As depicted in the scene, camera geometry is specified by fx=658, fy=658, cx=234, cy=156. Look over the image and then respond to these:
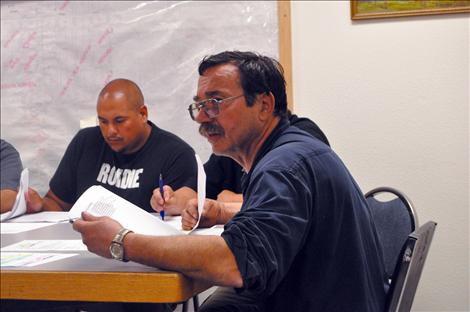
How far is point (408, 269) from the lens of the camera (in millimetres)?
1052

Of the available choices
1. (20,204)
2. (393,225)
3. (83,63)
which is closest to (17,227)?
(20,204)

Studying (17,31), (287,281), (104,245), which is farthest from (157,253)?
(17,31)

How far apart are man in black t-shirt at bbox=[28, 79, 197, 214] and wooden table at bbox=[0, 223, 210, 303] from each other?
1.64ft

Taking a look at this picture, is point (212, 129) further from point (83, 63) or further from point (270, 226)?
point (83, 63)

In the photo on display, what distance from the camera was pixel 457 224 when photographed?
6.72 ft

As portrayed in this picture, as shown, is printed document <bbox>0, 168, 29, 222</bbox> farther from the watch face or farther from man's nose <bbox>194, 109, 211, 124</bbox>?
man's nose <bbox>194, 109, 211, 124</bbox>

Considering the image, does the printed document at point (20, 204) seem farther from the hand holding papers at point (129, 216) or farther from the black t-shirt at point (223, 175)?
the black t-shirt at point (223, 175)

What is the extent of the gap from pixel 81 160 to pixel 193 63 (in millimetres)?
790

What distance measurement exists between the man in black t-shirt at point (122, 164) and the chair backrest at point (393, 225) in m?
0.46

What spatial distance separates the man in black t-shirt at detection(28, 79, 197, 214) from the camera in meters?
1.52

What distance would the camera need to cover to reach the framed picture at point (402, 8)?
199cm

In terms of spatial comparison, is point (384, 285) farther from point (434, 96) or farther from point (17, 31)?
point (17, 31)

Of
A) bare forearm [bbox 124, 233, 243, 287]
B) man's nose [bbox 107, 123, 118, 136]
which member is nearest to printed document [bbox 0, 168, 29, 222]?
bare forearm [bbox 124, 233, 243, 287]

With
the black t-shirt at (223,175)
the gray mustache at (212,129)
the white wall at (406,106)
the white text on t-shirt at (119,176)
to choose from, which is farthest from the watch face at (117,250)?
the white wall at (406,106)
